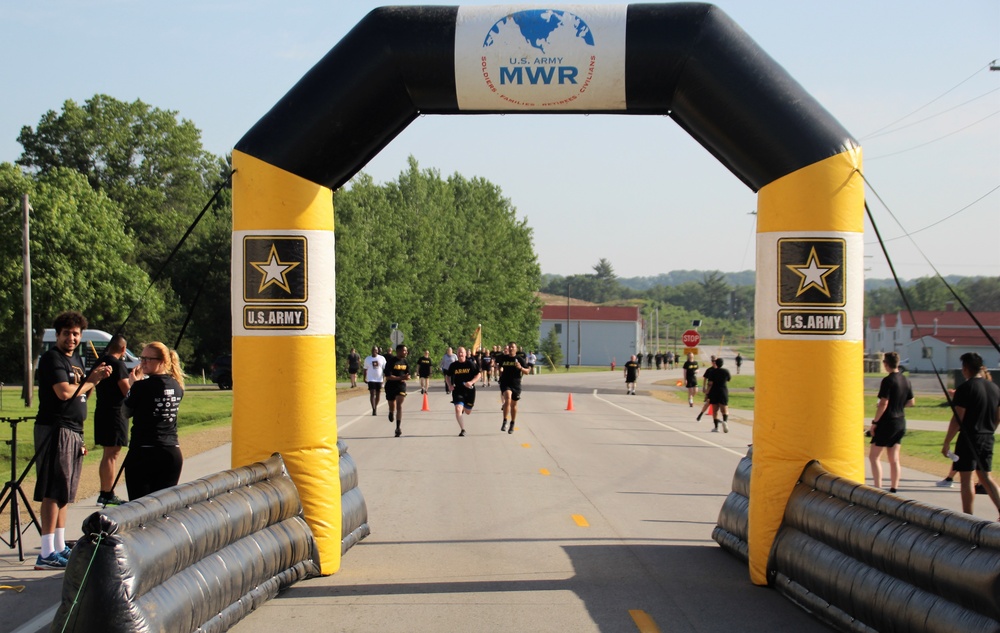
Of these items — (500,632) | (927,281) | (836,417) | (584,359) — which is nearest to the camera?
Answer: (500,632)

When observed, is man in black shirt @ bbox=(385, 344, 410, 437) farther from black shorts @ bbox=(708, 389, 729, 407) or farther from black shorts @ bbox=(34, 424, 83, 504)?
black shorts @ bbox=(34, 424, 83, 504)

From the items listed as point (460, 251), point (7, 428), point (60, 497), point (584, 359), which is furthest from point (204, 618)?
point (584, 359)

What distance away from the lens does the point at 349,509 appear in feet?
31.8

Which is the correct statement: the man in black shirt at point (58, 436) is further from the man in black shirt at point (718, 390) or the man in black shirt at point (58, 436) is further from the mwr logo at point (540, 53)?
the man in black shirt at point (718, 390)

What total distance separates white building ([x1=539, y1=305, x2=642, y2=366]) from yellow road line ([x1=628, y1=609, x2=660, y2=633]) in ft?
413

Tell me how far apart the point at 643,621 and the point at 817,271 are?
10.1ft

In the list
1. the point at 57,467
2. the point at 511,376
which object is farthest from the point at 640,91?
the point at 511,376

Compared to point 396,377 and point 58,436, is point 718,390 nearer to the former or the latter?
point 396,377

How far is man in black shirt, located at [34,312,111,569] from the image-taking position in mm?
8703

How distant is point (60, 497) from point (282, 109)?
3.63 metres

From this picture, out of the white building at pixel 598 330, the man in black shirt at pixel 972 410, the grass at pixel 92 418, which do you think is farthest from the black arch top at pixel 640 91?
the white building at pixel 598 330

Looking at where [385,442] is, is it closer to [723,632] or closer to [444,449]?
[444,449]

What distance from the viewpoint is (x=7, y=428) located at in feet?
84.5

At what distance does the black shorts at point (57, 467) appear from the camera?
868 cm
